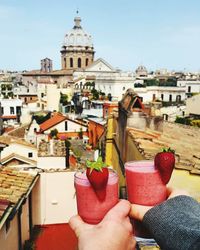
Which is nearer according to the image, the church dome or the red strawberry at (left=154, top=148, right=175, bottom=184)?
the red strawberry at (left=154, top=148, right=175, bottom=184)

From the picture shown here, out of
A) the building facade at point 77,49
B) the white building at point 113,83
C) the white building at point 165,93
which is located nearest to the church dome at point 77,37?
the building facade at point 77,49

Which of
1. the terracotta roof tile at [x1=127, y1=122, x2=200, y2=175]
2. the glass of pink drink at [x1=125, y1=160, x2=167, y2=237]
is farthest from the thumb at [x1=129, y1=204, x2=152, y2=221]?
the terracotta roof tile at [x1=127, y1=122, x2=200, y2=175]

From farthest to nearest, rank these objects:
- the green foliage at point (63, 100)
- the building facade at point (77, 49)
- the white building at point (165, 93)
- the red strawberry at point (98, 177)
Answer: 1. the building facade at point (77, 49)
2. the white building at point (165, 93)
3. the green foliage at point (63, 100)
4. the red strawberry at point (98, 177)

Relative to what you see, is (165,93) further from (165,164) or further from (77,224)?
(77,224)

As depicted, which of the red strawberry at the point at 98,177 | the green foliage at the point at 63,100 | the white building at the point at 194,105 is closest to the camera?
the red strawberry at the point at 98,177

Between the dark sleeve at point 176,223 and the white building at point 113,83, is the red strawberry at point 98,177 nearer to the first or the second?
the dark sleeve at point 176,223

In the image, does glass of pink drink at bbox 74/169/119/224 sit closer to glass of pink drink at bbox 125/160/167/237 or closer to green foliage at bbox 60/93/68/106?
glass of pink drink at bbox 125/160/167/237

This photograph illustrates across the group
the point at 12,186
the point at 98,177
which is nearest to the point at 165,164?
the point at 98,177
